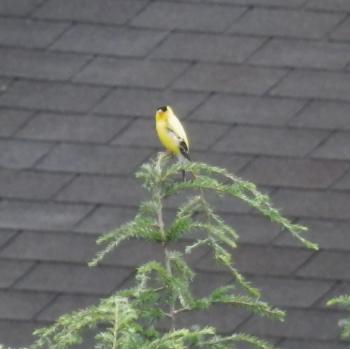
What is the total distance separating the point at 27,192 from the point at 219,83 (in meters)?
0.98

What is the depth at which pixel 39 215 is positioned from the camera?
17.8 ft

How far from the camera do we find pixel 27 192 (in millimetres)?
5410

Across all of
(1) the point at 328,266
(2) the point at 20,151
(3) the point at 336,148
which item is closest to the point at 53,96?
(2) the point at 20,151

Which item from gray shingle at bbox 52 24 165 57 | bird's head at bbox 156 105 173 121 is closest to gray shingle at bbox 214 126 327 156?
gray shingle at bbox 52 24 165 57

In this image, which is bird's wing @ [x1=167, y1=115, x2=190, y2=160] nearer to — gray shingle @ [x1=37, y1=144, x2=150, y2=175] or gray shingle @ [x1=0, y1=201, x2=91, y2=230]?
gray shingle @ [x1=37, y1=144, x2=150, y2=175]

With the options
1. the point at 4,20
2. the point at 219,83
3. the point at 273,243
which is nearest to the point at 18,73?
the point at 4,20

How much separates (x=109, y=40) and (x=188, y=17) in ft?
1.21

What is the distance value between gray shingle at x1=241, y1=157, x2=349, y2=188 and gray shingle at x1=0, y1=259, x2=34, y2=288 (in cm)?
105

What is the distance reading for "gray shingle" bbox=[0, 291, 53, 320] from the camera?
17.8ft

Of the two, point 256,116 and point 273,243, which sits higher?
point 256,116

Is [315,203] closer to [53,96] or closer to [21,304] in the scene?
[53,96]

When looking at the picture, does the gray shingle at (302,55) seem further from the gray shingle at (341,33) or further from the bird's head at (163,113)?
the bird's head at (163,113)

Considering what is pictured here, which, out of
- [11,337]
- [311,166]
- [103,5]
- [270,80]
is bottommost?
[11,337]

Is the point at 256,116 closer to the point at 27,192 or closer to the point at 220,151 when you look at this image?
the point at 220,151
